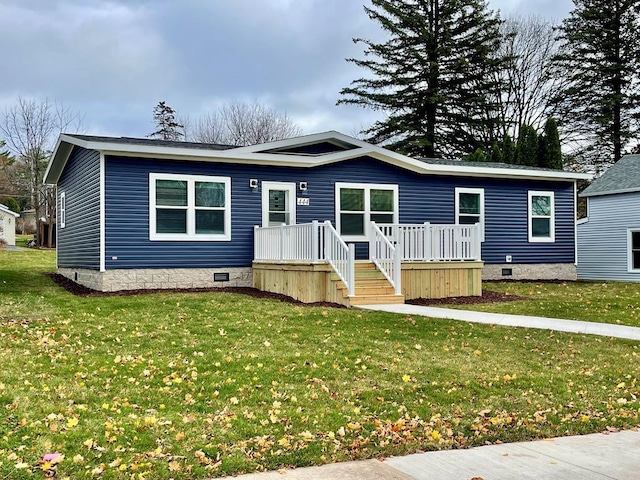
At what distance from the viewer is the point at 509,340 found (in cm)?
847

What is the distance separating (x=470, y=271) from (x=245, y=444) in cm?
1003

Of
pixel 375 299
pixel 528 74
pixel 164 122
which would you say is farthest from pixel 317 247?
pixel 164 122

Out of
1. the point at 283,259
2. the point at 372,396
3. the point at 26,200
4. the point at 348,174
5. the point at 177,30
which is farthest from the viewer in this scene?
the point at 26,200

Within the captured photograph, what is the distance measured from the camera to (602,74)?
32.8m

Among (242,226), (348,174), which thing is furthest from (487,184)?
(242,226)

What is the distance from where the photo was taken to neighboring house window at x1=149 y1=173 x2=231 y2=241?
45.5ft

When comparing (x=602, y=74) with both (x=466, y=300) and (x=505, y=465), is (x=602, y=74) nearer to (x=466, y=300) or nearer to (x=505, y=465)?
(x=466, y=300)

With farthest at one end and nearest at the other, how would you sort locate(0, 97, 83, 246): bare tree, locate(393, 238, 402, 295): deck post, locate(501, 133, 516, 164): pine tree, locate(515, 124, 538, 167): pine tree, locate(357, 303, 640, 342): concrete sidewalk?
Result: locate(0, 97, 83, 246): bare tree, locate(501, 133, 516, 164): pine tree, locate(515, 124, 538, 167): pine tree, locate(393, 238, 402, 295): deck post, locate(357, 303, 640, 342): concrete sidewalk

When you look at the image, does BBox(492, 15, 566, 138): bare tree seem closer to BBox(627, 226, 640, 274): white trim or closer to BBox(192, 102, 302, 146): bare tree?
BBox(192, 102, 302, 146): bare tree

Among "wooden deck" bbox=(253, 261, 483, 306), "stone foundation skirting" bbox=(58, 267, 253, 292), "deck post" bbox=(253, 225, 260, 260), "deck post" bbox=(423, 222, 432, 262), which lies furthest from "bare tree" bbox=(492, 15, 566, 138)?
"stone foundation skirting" bbox=(58, 267, 253, 292)

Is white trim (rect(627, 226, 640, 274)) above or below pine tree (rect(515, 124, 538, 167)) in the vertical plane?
below

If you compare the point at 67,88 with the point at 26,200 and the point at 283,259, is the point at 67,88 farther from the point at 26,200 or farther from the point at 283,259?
the point at 283,259

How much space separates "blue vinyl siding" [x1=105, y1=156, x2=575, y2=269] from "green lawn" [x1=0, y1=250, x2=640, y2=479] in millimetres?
4009

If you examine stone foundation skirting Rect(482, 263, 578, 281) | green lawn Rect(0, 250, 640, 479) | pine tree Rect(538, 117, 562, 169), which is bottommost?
green lawn Rect(0, 250, 640, 479)
